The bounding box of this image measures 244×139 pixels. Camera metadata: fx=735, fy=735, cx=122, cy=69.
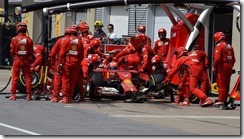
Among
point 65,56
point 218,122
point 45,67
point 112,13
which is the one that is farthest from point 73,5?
point 112,13

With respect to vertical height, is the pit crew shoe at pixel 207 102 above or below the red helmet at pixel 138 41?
below

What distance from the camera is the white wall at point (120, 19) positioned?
32.6 meters

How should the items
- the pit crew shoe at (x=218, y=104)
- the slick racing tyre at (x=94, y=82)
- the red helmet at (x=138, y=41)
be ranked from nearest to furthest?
1. the pit crew shoe at (x=218, y=104)
2. the slick racing tyre at (x=94, y=82)
3. the red helmet at (x=138, y=41)

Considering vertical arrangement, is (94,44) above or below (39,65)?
above

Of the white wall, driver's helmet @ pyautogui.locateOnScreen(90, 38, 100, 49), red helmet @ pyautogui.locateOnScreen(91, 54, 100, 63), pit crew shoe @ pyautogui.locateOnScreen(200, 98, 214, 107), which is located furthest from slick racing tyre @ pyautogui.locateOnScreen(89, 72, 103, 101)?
the white wall

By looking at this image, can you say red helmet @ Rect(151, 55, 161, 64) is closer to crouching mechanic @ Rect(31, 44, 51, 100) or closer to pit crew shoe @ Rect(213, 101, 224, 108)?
pit crew shoe @ Rect(213, 101, 224, 108)

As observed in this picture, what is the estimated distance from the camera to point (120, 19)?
3288cm

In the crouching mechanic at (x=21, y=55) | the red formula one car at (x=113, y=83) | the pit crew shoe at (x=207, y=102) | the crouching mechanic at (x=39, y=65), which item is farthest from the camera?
the crouching mechanic at (x=39, y=65)

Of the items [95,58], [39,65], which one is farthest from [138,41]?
[39,65]

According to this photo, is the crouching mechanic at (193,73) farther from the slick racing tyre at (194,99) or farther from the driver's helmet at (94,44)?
the driver's helmet at (94,44)

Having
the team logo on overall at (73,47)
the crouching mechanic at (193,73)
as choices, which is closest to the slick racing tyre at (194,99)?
the crouching mechanic at (193,73)

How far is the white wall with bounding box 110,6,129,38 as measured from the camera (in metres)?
32.6

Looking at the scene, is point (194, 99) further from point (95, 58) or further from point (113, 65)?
point (95, 58)

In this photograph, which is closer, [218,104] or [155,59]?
[218,104]
